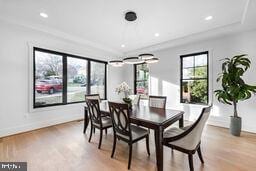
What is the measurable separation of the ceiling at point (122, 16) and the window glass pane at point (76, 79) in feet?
2.95

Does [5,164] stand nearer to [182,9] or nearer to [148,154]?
[148,154]

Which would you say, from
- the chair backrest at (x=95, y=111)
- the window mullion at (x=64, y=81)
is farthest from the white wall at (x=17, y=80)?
the chair backrest at (x=95, y=111)

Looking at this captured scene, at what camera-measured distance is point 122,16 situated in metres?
2.97

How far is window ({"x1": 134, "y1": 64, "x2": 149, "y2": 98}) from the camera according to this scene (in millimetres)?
5777

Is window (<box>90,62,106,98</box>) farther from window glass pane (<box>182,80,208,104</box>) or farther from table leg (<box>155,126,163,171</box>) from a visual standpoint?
table leg (<box>155,126,163,171</box>)

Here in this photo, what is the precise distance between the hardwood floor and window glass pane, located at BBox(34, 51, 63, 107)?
1104 mm

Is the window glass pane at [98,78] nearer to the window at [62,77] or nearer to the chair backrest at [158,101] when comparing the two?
the window at [62,77]

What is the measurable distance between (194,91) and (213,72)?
2.75 ft

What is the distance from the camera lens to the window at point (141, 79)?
19.0ft

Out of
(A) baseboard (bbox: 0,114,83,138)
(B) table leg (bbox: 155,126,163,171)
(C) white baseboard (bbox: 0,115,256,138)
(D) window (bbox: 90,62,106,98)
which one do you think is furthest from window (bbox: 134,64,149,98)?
(B) table leg (bbox: 155,126,163,171)

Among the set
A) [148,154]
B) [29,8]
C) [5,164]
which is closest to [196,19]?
[148,154]

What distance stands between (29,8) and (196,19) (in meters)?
3.68

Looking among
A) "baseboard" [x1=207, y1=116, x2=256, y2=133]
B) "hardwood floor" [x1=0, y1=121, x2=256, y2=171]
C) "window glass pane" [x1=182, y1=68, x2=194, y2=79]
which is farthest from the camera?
"window glass pane" [x1=182, y1=68, x2=194, y2=79]

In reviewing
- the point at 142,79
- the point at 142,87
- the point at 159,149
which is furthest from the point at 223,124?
the point at 142,79
